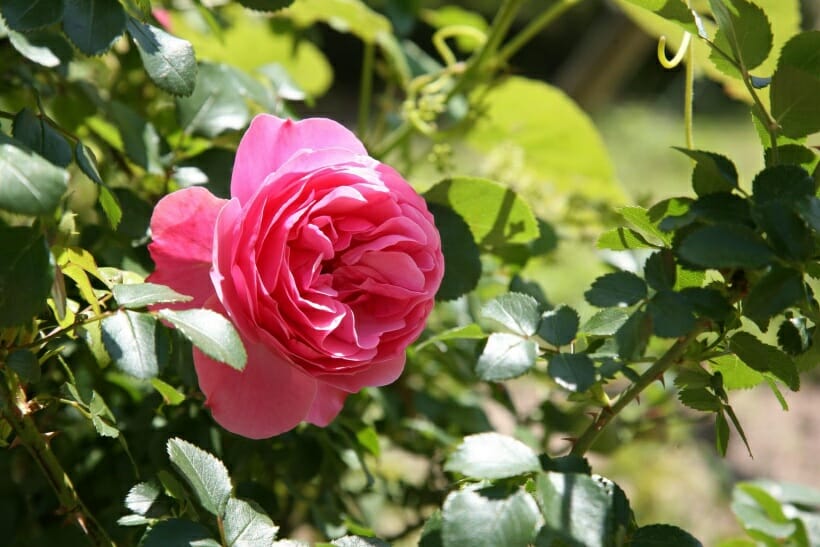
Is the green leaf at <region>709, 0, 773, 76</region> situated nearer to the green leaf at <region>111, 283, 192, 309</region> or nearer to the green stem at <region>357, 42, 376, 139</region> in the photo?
the green leaf at <region>111, 283, 192, 309</region>

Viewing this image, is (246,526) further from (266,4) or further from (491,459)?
(266,4)

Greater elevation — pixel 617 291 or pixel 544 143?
pixel 617 291

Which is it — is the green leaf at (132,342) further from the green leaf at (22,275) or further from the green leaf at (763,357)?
the green leaf at (763,357)

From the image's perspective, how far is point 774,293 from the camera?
33 cm

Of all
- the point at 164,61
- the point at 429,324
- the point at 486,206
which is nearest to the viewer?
the point at 164,61

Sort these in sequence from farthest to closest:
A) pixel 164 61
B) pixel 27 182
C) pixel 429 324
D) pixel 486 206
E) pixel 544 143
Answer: pixel 544 143 → pixel 429 324 → pixel 486 206 → pixel 164 61 → pixel 27 182

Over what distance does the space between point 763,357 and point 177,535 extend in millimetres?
238

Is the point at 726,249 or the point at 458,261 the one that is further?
the point at 458,261

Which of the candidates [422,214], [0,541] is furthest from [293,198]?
[0,541]

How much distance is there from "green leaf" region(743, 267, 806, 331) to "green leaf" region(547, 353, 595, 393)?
0.21 feet

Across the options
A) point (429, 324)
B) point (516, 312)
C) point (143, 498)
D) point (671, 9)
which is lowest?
point (429, 324)

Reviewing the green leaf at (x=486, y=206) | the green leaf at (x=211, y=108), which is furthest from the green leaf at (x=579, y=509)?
the green leaf at (x=211, y=108)

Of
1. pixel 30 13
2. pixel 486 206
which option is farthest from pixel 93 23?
pixel 486 206

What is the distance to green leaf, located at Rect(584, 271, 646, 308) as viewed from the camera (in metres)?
0.36
